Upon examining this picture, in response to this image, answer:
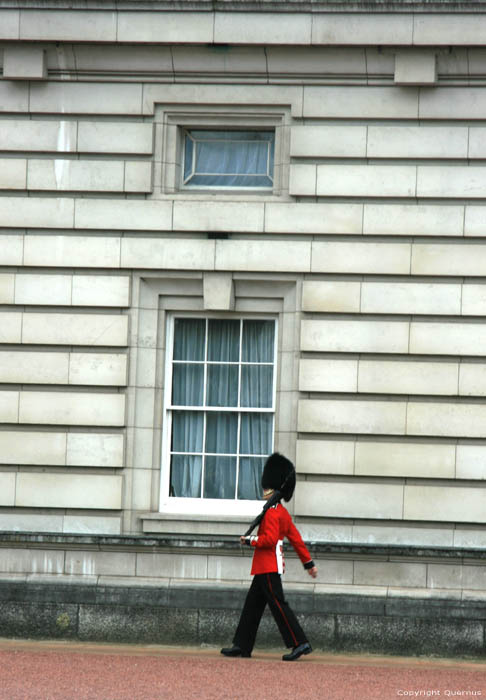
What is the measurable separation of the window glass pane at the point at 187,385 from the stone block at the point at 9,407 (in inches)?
63.5

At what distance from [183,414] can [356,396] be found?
1.88 m

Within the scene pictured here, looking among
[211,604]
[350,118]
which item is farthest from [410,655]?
[350,118]

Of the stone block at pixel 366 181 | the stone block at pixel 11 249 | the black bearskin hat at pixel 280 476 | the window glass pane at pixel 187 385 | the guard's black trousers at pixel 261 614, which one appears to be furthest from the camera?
the window glass pane at pixel 187 385

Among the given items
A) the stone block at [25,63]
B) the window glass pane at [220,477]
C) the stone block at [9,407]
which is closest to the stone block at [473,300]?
the window glass pane at [220,477]

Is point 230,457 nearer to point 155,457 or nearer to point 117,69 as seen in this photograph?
point 155,457

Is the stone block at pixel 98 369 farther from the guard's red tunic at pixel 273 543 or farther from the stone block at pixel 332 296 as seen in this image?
the guard's red tunic at pixel 273 543

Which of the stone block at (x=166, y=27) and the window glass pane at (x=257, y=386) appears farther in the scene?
the window glass pane at (x=257, y=386)

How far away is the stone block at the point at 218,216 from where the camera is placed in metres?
14.1

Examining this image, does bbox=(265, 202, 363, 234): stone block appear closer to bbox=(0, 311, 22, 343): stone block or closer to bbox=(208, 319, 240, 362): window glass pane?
bbox=(208, 319, 240, 362): window glass pane

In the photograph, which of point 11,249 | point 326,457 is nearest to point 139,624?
point 326,457

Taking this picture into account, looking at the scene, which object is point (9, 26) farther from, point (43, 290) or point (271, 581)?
point (271, 581)

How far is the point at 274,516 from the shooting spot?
12500mm

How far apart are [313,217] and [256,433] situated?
2299 millimetres

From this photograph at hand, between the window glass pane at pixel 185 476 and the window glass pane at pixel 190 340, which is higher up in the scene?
the window glass pane at pixel 190 340
